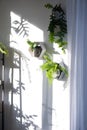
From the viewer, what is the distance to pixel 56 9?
2.31 metres

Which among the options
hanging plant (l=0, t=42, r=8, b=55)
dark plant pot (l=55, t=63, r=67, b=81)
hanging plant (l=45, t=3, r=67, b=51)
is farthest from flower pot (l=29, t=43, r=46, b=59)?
hanging plant (l=0, t=42, r=8, b=55)

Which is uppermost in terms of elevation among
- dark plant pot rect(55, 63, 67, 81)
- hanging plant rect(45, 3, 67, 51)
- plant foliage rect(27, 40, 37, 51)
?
hanging plant rect(45, 3, 67, 51)

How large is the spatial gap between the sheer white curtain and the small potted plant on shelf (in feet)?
1.19

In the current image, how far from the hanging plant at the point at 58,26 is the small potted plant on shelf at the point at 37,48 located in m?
0.15

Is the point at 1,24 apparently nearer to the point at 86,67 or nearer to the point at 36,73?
the point at 36,73

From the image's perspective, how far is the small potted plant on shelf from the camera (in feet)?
7.97

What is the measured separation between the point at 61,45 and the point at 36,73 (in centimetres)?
46

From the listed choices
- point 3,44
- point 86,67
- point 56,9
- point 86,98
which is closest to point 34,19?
point 56,9

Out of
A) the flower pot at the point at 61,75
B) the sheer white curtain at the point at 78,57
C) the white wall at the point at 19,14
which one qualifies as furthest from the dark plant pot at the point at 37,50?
the sheer white curtain at the point at 78,57

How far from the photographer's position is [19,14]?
2.57 meters

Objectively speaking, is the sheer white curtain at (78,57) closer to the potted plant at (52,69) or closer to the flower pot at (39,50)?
the potted plant at (52,69)

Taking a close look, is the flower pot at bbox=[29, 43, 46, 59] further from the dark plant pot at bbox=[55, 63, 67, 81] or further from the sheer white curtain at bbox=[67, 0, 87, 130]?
the sheer white curtain at bbox=[67, 0, 87, 130]

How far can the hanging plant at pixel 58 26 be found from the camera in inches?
90.7

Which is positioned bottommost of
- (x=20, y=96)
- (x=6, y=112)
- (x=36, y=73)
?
(x=6, y=112)
